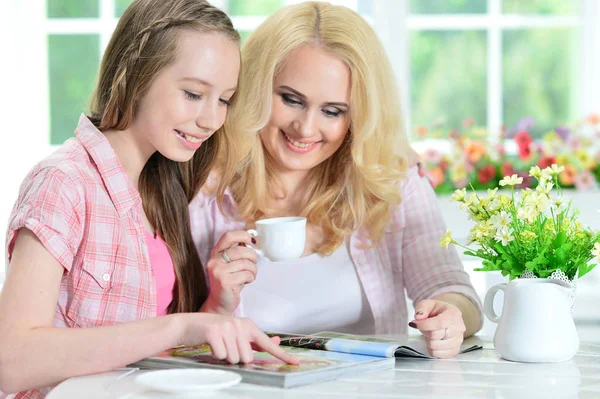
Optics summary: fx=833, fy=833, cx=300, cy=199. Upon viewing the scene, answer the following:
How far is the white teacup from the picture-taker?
1727mm

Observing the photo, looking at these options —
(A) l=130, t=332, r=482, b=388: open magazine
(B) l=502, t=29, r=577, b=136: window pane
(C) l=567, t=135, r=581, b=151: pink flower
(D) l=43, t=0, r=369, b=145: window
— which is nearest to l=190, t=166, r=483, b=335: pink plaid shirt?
(A) l=130, t=332, r=482, b=388: open magazine

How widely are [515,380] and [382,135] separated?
89 cm

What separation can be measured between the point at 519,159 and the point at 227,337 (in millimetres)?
2533

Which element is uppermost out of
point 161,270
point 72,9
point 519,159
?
point 72,9

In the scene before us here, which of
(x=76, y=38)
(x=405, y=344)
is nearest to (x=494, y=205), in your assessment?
(x=405, y=344)

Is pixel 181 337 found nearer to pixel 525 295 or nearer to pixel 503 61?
pixel 525 295

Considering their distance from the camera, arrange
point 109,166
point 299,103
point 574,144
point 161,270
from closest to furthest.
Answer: point 109,166
point 161,270
point 299,103
point 574,144

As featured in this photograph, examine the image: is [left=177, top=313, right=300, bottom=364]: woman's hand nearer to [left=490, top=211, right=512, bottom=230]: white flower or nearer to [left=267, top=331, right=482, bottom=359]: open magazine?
[left=267, top=331, right=482, bottom=359]: open magazine

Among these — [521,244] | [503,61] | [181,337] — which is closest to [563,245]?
[521,244]

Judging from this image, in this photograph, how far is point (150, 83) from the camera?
164cm

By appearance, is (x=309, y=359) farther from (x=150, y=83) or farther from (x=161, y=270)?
(x=150, y=83)

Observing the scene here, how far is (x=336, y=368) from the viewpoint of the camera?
1.36 meters

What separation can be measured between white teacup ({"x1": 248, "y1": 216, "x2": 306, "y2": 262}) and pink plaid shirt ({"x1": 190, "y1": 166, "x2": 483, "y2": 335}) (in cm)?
34

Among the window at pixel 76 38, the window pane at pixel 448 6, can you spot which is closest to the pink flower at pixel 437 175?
the window pane at pixel 448 6
